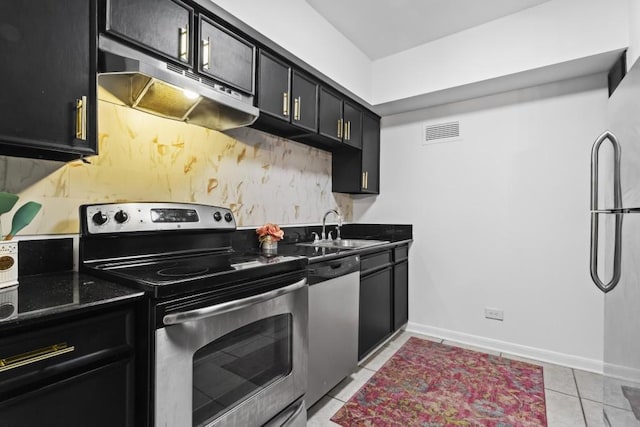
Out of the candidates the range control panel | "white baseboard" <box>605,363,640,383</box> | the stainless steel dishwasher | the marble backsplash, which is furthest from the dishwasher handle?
"white baseboard" <box>605,363,640,383</box>

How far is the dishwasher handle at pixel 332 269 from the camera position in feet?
6.09

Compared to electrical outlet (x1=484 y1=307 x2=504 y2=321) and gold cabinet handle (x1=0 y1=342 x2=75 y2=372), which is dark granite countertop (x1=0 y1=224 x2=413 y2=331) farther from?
electrical outlet (x1=484 y1=307 x2=504 y2=321)

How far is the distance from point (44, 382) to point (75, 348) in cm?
10

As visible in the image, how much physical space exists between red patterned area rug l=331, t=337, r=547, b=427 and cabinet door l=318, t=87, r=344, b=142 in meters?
1.94

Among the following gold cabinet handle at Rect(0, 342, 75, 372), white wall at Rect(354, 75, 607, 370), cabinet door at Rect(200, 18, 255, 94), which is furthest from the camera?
white wall at Rect(354, 75, 607, 370)

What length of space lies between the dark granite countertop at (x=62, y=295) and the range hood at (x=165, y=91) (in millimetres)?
858

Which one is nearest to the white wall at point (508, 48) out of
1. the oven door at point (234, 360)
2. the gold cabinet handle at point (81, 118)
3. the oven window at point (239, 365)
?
the oven door at point (234, 360)

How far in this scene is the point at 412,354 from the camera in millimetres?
2773

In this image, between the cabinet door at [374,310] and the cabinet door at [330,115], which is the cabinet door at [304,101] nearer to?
the cabinet door at [330,115]

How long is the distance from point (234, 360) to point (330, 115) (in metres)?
2.05

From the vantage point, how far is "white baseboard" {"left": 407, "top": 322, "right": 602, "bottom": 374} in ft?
A: 8.36

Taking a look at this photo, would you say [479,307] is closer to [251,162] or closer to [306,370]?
[306,370]

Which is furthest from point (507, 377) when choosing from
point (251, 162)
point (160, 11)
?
point (160, 11)

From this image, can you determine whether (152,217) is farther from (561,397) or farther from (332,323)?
(561,397)
